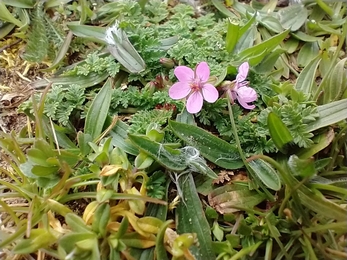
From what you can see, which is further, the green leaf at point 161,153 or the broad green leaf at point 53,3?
the broad green leaf at point 53,3

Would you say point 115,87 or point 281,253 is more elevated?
point 115,87

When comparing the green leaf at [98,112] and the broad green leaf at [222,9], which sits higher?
the broad green leaf at [222,9]

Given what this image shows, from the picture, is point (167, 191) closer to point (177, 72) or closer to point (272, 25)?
point (177, 72)

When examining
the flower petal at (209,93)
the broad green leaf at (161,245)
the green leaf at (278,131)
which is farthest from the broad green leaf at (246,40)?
the broad green leaf at (161,245)

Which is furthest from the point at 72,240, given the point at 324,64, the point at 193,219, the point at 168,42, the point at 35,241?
the point at 324,64

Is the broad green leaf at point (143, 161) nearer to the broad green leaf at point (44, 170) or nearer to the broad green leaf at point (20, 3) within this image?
the broad green leaf at point (44, 170)

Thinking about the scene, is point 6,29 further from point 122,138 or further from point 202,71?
point 202,71

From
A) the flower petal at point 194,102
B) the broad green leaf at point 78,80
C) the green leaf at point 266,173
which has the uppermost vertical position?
the flower petal at point 194,102

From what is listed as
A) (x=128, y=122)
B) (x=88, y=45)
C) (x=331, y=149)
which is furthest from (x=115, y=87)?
(x=331, y=149)
